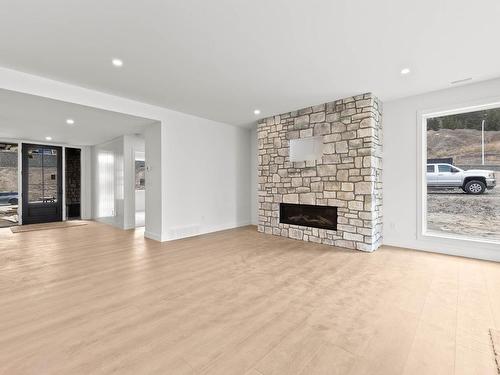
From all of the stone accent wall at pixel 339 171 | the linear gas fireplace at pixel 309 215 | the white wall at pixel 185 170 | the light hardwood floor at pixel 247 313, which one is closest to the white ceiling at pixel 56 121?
the white wall at pixel 185 170

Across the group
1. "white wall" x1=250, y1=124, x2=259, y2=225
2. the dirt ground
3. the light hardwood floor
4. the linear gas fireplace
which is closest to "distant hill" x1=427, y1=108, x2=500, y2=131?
the dirt ground

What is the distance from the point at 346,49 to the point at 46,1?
2.88m

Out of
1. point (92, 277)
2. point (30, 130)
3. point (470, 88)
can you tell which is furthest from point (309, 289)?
point (30, 130)

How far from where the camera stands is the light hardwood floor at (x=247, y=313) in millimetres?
1657

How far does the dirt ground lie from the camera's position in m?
3.90

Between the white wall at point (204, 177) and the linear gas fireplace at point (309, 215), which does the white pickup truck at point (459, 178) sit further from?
the white wall at point (204, 177)

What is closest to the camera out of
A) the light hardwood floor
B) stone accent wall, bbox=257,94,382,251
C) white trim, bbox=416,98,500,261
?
the light hardwood floor

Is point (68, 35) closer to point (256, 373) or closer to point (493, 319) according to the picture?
point (256, 373)

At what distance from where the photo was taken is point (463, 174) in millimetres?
4250

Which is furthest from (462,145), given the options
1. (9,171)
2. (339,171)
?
(9,171)

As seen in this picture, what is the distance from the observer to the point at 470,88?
12.7 feet

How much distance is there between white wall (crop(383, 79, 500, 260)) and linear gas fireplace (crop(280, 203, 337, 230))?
99 cm

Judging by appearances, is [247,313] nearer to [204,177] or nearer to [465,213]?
[204,177]

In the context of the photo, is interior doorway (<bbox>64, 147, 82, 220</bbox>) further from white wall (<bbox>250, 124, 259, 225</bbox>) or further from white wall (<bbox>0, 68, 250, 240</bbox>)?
white wall (<bbox>250, 124, 259, 225</bbox>)
